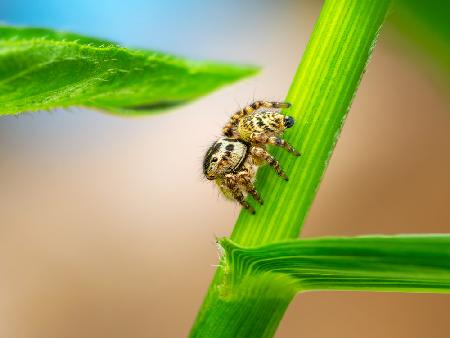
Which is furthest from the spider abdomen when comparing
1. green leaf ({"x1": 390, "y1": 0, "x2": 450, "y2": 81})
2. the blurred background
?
the blurred background

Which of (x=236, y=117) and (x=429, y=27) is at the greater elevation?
(x=236, y=117)

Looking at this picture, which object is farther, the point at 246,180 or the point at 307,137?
the point at 246,180

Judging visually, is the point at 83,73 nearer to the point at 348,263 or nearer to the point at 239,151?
the point at 348,263

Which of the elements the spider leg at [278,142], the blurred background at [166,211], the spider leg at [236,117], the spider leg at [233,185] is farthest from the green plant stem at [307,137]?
the blurred background at [166,211]

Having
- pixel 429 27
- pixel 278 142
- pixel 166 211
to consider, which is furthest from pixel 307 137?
pixel 166 211

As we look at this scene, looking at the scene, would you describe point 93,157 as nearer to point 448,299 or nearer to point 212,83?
point 448,299

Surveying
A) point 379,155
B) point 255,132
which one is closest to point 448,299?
point 379,155
